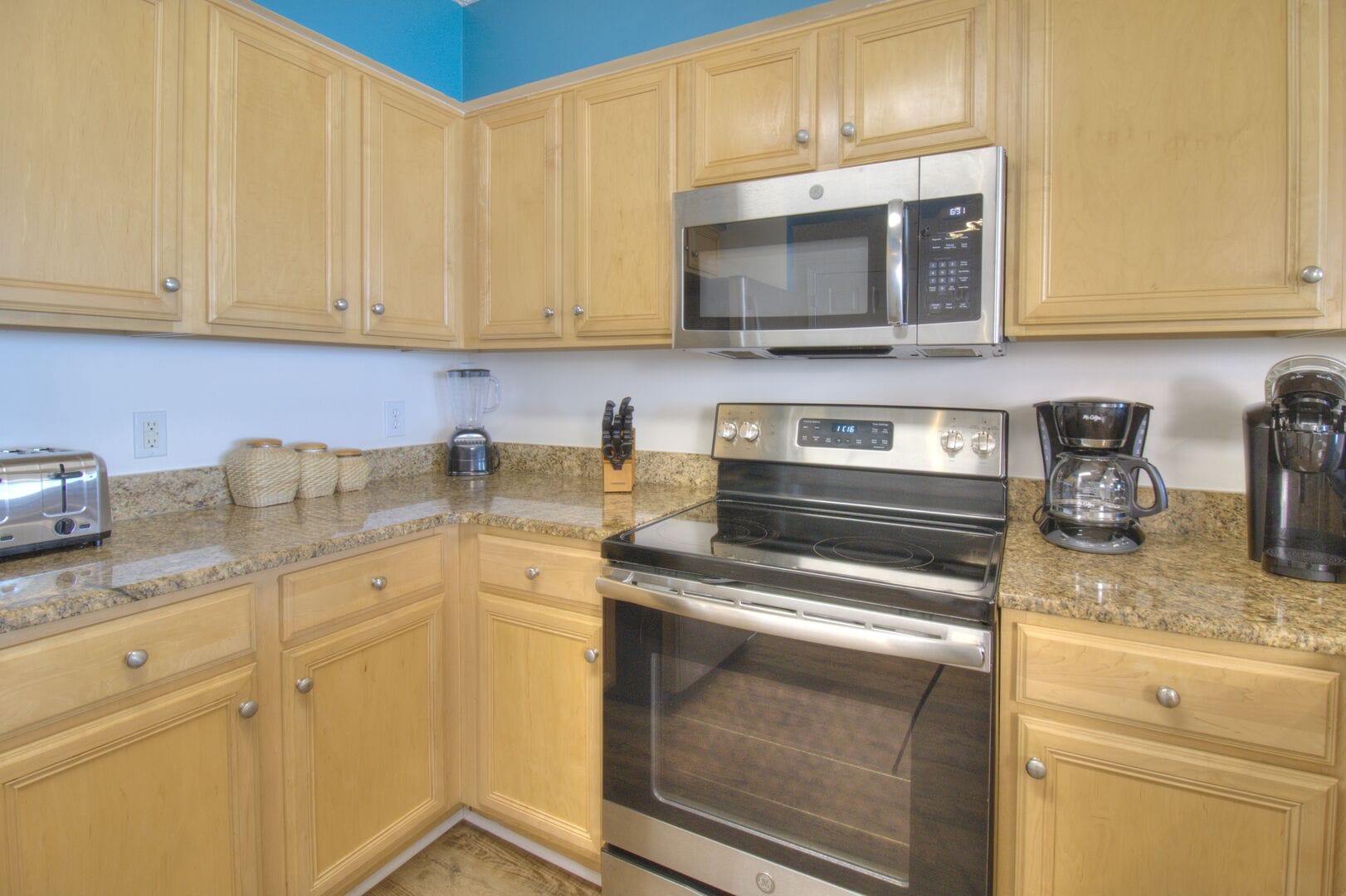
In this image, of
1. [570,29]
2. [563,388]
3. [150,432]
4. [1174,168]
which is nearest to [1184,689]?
[1174,168]

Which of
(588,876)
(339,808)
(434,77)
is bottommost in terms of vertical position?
(588,876)

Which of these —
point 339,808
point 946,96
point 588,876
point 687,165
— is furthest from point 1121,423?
point 339,808

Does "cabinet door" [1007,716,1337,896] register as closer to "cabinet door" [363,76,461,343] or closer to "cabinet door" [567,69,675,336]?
"cabinet door" [567,69,675,336]

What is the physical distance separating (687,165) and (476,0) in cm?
132

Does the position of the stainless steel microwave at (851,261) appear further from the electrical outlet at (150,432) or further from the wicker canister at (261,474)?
the electrical outlet at (150,432)

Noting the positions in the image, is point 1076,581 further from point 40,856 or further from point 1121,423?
point 40,856

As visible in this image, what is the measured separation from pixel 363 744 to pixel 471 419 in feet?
4.16

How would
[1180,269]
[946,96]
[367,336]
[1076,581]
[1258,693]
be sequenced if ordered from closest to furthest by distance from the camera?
[1258,693] < [1076,581] < [1180,269] < [946,96] < [367,336]

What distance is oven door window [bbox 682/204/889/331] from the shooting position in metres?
1.48

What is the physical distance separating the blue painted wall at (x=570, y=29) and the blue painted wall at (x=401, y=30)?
0.06 meters

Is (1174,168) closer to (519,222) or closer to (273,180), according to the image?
(519,222)

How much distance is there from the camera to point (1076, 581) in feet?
3.78

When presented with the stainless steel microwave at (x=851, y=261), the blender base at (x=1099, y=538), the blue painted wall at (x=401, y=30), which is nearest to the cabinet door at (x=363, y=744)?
the stainless steel microwave at (x=851, y=261)

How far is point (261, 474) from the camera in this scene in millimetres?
1771
